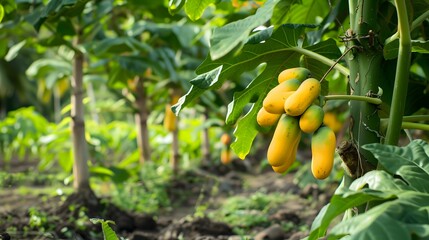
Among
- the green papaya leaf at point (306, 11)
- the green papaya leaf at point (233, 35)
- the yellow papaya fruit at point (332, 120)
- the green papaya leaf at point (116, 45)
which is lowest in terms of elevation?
the yellow papaya fruit at point (332, 120)

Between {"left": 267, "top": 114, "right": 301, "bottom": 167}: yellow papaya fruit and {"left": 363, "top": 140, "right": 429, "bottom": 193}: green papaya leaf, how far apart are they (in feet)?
0.79

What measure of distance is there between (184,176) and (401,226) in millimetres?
5122

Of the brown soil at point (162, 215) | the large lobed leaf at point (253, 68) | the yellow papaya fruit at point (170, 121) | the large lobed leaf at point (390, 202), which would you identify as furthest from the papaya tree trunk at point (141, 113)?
the large lobed leaf at point (390, 202)

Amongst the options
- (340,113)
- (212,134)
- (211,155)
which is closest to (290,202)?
(340,113)

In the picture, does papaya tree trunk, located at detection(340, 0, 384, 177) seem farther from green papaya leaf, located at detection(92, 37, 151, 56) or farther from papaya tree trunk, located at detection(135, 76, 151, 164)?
papaya tree trunk, located at detection(135, 76, 151, 164)

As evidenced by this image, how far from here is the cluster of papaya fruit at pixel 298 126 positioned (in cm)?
198

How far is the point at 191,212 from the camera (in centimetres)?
541

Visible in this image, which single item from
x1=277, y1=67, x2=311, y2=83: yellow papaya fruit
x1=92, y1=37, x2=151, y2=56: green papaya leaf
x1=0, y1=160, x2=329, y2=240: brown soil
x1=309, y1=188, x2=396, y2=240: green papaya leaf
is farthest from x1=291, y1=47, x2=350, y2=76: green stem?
x1=92, y1=37, x2=151, y2=56: green papaya leaf

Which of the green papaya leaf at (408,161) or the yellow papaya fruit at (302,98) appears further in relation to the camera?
the yellow papaya fruit at (302,98)

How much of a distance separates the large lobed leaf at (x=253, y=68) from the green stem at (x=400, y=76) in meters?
0.38

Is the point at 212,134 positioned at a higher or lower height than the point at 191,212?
lower

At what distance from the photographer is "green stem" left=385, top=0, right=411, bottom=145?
79.2 inches

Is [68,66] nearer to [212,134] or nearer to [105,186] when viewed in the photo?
[105,186]

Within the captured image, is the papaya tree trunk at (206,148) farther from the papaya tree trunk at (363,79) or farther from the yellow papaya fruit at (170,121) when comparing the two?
the papaya tree trunk at (363,79)
